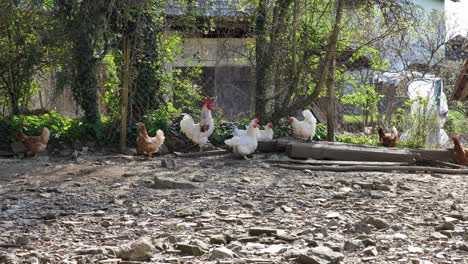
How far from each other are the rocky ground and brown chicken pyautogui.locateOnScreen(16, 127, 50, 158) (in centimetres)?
79

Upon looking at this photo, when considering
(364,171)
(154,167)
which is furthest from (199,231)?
(364,171)

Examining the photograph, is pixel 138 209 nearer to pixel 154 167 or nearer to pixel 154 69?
pixel 154 167

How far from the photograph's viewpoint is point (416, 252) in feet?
13.1

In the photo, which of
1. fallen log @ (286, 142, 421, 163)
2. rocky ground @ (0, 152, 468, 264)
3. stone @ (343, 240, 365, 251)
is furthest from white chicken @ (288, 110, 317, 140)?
stone @ (343, 240, 365, 251)

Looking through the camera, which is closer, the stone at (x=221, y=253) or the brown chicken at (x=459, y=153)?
the stone at (x=221, y=253)

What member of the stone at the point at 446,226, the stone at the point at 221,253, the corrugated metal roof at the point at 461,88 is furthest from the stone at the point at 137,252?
the corrugated metal roof at the point at 461,88

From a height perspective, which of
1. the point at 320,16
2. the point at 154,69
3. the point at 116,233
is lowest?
the point at 116,233

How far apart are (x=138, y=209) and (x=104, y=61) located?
6152mm

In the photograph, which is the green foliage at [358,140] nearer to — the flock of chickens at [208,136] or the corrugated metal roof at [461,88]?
the flock of chickens at [208,136]

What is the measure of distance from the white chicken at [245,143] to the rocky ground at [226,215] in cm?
51

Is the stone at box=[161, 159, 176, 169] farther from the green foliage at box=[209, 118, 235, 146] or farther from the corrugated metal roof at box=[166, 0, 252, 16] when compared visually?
the corrugated metal roof at box=[166, 0, 252, 16]

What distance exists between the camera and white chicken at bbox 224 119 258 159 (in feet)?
29.3

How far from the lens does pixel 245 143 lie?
8.93m

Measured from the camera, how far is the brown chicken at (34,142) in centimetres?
917
